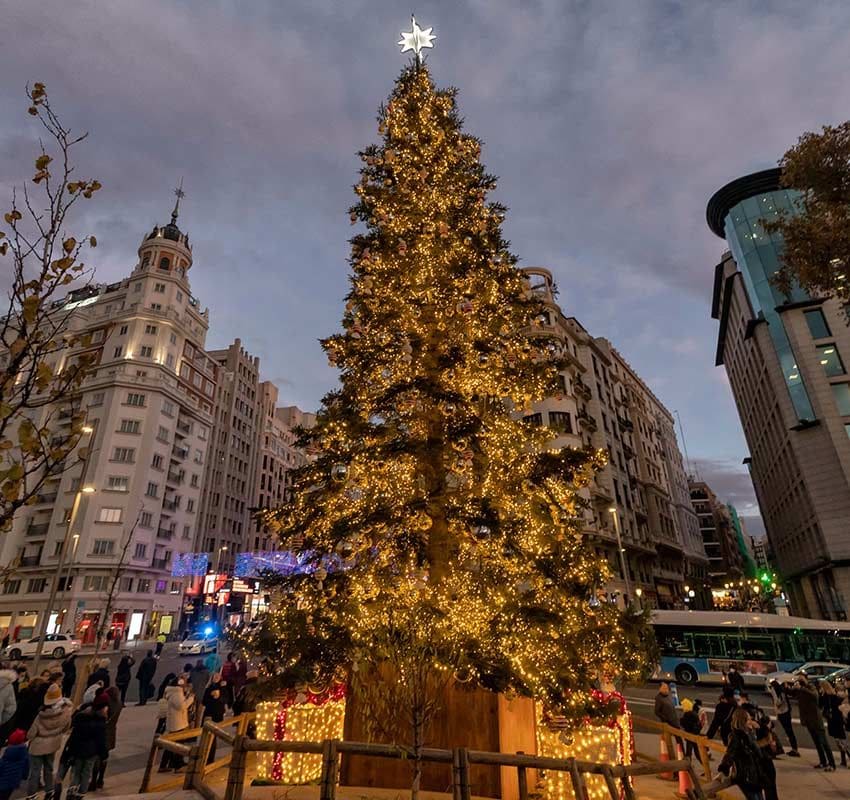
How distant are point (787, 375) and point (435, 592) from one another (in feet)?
177

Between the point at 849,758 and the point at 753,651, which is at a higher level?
the point at 753,651

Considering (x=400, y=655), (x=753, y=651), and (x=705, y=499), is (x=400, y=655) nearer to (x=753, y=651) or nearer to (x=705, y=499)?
(x=753, y=651)

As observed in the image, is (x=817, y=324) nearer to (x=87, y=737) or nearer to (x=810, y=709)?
(x=810, y=709)

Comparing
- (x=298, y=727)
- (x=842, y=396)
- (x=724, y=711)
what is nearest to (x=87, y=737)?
(x=298, y=727)

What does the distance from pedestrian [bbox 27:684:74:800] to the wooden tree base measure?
197 inches

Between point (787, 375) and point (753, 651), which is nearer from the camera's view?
point (753, 651)

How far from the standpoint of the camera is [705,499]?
11881 cm

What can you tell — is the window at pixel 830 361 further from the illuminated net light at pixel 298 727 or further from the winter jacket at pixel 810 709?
the illuminated net light at pixel 298 727

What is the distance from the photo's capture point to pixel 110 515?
5319cm

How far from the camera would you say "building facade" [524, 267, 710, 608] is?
152 ft

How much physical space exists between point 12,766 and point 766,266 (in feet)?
215

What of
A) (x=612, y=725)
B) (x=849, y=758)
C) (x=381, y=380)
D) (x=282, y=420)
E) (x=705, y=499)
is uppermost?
(x=282, y=420)

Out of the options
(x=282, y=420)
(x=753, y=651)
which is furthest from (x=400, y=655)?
(x=282, y=420)

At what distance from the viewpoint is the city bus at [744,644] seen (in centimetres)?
2731
